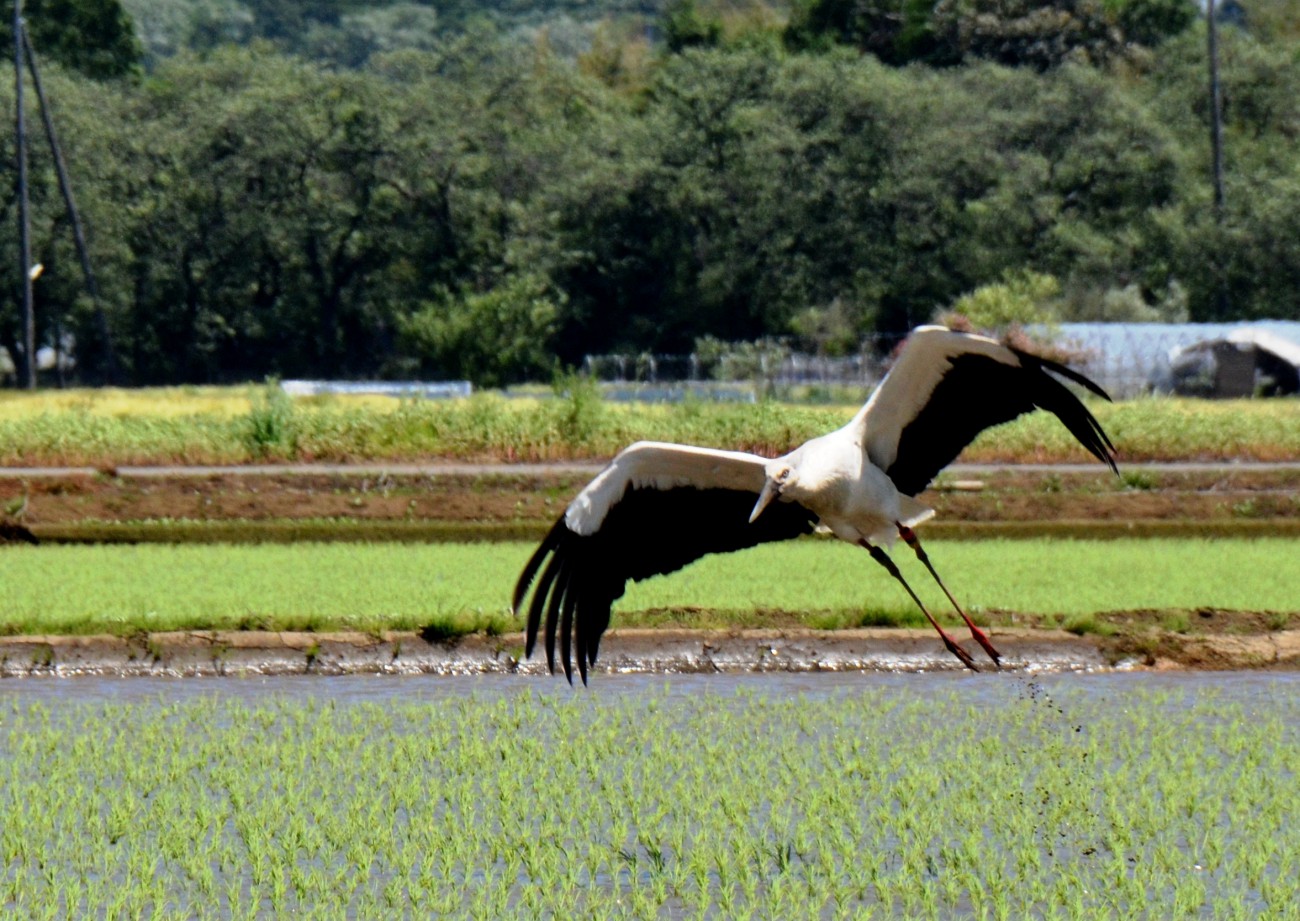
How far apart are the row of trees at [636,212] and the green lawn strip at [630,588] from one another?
34704mm

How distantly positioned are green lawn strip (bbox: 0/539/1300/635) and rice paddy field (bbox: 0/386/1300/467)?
6161 mm

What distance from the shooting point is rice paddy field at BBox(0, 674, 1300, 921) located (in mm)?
7512

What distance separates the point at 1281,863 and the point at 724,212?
2058 inches

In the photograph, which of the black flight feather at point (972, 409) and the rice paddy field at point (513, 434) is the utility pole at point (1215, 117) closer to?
the rice paddy field at point (513, 434)

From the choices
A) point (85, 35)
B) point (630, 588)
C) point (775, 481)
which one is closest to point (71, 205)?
point (85, 35)

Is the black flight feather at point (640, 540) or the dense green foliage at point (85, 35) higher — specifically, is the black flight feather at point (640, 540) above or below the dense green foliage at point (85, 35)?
below

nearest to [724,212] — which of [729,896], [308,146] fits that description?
[308,146]

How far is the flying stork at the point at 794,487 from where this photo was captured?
9203 mm

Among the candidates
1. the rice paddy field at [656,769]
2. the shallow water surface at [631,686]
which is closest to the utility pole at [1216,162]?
the rice paddy field at [656,769]

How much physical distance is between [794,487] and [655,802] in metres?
1.51

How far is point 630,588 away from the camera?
1572cm

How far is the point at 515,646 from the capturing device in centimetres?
1305

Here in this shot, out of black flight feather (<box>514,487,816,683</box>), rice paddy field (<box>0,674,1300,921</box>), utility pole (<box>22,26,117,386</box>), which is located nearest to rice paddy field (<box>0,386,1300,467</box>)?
rice paddy field (<box>0,674,1300,921</box>)

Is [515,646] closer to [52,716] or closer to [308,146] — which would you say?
[52,716]
